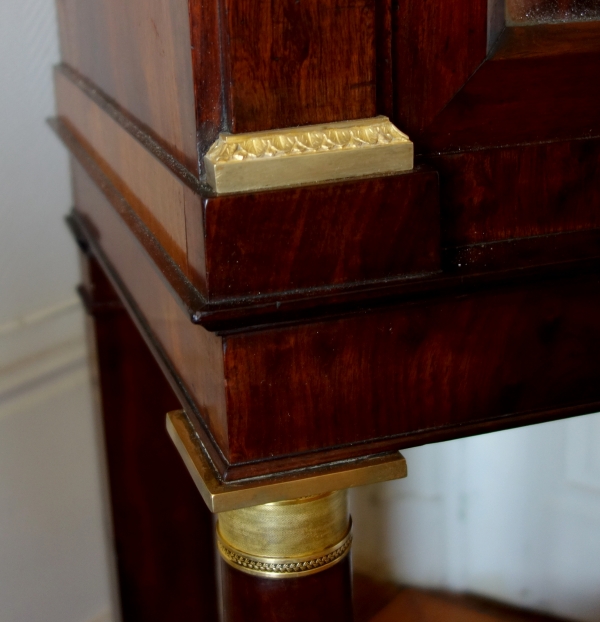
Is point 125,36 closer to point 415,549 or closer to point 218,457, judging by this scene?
point 218,457

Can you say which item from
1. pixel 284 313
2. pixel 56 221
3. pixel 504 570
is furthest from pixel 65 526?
pixel 284 313

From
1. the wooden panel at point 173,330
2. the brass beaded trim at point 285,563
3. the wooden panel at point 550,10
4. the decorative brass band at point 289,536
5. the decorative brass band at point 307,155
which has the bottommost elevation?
the brass beaded trim at point 285,563

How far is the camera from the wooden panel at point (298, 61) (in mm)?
358

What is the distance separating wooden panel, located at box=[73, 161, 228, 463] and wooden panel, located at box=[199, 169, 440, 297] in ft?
0.12

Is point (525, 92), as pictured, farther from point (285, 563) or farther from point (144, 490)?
point (144, 490)

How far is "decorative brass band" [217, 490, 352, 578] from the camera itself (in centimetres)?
44

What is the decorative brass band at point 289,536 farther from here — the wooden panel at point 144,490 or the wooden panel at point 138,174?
the wooden panel at point 144,490

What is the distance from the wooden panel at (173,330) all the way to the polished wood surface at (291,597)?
80 millimetres

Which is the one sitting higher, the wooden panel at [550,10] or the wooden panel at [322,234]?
the wooden panel at [550,10]

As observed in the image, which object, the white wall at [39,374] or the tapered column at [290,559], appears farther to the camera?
the white wall at [39,374]

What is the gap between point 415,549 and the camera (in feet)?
4.01

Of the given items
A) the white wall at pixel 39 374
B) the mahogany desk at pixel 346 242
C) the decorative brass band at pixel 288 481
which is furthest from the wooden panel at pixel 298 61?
the white wall at pixel 39 374

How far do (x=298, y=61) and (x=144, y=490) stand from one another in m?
0.73

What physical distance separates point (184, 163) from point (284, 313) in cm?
9
